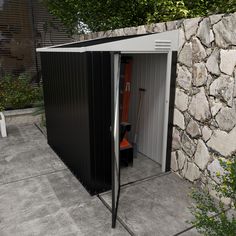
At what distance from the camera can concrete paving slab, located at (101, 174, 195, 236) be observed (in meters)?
2.59

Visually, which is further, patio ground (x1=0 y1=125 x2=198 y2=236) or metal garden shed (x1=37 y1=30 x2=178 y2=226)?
metal garden shed (x1=37 y1=30 x2=178 y2=226)

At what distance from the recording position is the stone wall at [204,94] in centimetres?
265

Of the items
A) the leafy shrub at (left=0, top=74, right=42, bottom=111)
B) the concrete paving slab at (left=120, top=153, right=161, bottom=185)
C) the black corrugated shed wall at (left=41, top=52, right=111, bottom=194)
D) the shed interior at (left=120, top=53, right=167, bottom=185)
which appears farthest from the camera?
the leafy shrub at (left=0, top=74, right=42, bottom=111)

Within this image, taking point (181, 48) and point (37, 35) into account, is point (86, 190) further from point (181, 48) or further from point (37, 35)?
point (37, 35)

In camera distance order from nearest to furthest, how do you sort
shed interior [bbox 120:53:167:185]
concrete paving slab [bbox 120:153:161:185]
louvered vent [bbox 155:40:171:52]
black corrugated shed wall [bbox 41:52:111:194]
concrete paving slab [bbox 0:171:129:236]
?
concrete paving slab [bbox 0:171:129:236], black corrugated shed wall [bbox 41:52:111:194], louvered vent [bbox 155:40:171:52], concrete paving slab [bbox 120:153:161:185], shed interior [bbox 120:53:167:185]

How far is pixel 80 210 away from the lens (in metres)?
2.87

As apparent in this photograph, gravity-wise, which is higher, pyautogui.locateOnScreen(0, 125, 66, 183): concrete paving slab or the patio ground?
the patio ground

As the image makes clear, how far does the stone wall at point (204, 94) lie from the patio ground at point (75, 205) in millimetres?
495

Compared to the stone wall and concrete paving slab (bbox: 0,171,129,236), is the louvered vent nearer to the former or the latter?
the stone wall

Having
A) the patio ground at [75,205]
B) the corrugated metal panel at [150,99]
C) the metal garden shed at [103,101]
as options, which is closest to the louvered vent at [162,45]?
the metal garden shed at [103,101]

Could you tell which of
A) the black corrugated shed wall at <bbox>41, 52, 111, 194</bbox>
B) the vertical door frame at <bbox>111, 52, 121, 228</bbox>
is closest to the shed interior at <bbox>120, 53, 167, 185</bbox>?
the black corrugated shed wall at <bbox>41, 52, 111, 194</bbox>

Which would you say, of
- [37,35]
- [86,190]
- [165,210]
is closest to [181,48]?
[165,210]

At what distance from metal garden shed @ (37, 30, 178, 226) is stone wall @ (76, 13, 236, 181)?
Answer: 0.16 m

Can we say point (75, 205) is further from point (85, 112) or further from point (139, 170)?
point (139, 170)
